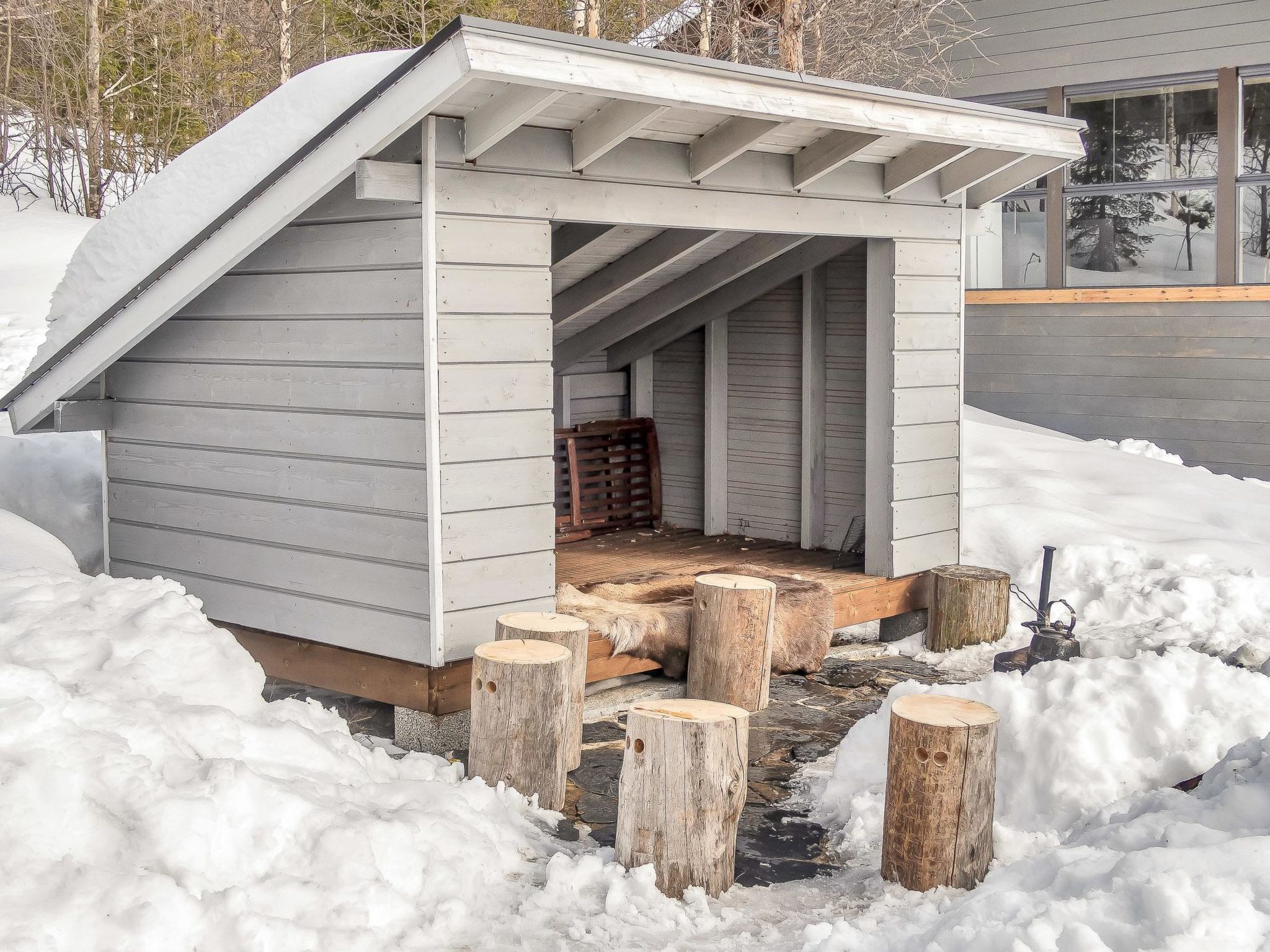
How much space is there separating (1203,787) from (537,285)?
3076mm

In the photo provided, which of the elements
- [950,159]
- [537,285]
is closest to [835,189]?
[950,159]

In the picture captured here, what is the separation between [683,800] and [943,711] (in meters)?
0.86

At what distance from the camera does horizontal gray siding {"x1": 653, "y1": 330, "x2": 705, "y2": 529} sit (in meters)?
8.85

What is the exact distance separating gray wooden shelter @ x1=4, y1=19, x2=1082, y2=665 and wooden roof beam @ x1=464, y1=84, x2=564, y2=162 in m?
0.01

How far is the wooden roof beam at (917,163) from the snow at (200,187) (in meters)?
2.83

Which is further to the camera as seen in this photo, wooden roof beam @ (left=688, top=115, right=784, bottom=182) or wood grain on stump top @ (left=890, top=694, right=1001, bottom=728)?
wooden roof beam @ (left=688, top=115, right=784, bottom=182)

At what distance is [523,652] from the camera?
4719 mm

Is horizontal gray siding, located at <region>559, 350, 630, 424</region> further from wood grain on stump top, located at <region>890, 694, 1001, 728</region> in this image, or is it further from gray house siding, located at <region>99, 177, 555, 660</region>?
wood grain on stump top, located at <region>890, 694, 1001, 728</region>

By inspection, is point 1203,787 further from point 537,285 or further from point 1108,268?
point 1108,268

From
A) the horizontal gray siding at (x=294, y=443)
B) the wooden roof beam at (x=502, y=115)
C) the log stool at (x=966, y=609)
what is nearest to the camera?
the wooden roof beam at (x=502, y=115)

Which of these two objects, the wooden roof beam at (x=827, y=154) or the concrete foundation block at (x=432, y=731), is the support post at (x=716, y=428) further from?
the concrete foundation block at (x=432, y=731)

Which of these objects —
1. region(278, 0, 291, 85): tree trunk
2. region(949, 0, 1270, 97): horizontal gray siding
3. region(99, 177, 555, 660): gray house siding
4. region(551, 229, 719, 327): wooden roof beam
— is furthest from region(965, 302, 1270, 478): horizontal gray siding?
region(278, 0, 291, 85): tree trunk

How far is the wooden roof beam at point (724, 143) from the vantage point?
553 centimetres

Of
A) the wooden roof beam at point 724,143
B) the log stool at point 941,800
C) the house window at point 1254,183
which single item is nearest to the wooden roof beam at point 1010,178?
the wooden roof beam at point 724,143
